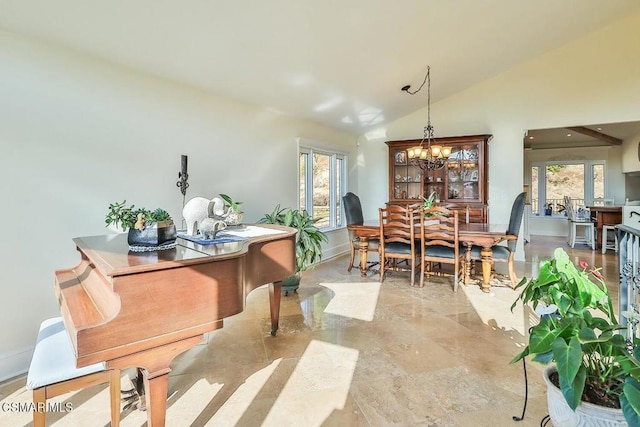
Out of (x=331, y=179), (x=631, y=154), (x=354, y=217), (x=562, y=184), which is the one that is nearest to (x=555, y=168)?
(x=562, y=184)

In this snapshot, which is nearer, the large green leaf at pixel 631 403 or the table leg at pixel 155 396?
the large green leaf at pixel 631 403

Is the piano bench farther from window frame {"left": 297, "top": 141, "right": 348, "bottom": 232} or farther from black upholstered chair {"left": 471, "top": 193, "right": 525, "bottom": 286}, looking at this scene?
black upholstered chair {"left": 471, "top": 193, "right": 525, "bottom": 286}

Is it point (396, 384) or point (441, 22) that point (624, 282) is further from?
point (441, 22)

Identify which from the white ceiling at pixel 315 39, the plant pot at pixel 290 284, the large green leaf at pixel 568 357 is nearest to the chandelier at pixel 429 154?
the white ceiling at pixel 315 39

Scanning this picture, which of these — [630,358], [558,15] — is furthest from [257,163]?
[558,15]

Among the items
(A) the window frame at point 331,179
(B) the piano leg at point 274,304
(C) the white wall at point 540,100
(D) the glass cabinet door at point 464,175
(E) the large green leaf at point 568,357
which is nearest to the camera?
(E) the large green leaf at point 568,357

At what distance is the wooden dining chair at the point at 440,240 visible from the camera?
13.2ft

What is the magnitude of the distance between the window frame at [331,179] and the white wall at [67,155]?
6.35 ft

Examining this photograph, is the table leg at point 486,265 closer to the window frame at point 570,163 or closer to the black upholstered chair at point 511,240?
the black upholstered chair at point 511,240

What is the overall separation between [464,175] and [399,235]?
232cm

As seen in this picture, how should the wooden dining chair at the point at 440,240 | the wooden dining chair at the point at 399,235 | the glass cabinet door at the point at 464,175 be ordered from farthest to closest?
1. the glass cabinet door at the point at 464,175
2. the wooden dining chair at the point at 399,235
3. the wooden dining chair at the point at 440,240

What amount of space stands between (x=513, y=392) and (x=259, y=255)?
1744 millimetres

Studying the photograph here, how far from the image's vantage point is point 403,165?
20.8ft

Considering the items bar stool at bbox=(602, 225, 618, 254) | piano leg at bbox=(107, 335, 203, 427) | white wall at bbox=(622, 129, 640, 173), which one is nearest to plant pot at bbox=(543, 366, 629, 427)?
piano leg at bbox=(107, 335, 203, 427)
